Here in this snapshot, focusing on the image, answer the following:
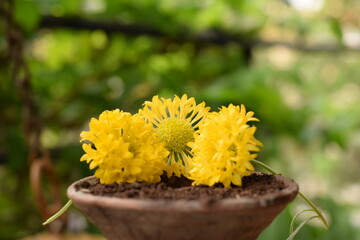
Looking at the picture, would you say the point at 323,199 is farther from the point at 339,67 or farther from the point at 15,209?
the point at 339,67

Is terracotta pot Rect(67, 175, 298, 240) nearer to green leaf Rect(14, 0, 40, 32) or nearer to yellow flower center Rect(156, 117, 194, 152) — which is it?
yellow flower center Rect(156, 117, 194, 152)

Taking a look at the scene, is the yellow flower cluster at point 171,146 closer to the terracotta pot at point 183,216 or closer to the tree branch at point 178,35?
the terracotta pot at point 183,216

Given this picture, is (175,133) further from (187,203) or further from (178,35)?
(178,35)

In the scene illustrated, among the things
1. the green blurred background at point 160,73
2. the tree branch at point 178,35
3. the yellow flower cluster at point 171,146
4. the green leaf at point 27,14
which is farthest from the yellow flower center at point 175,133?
the tree branch at point 178,35

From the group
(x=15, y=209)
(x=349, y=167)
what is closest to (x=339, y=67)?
(x=349, y=167)

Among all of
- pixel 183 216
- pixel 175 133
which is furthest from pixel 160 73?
pixel 183 216

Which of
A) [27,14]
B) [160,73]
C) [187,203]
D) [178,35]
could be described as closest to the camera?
[187,203]
